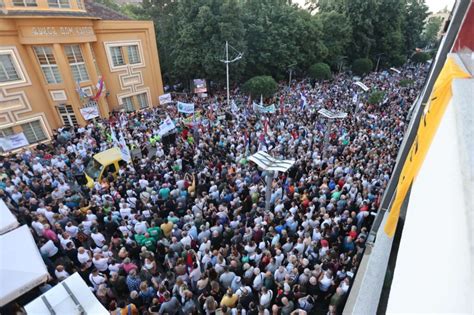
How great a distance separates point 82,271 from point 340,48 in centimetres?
3952

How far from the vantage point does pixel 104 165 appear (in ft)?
38.2

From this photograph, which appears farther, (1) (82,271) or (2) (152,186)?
(2) (152,186)

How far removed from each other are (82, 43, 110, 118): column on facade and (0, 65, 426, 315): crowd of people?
18.0 feet

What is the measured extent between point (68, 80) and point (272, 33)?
70.8ft

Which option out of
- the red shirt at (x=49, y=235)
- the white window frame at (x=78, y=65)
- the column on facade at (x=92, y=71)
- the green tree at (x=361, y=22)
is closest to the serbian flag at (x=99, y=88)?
the column on facade at (x=92, y=71)

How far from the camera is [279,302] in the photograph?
592 cm

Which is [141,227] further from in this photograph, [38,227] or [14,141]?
[14,141]

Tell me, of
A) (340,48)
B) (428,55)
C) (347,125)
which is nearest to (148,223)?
(347,125)

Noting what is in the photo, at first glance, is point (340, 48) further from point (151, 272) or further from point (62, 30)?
point (151, 272)

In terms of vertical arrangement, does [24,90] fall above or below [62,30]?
below

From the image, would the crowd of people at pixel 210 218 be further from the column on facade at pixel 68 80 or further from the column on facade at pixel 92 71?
the column on facade at pixel 92 71

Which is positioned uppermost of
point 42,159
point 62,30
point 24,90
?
point 62,30

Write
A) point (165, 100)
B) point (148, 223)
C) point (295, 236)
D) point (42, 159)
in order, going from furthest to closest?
point (165, 100)
point (42, 159)
point (148, 223)
point (295, 236)

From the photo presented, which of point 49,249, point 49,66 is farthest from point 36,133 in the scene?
point 49,249
